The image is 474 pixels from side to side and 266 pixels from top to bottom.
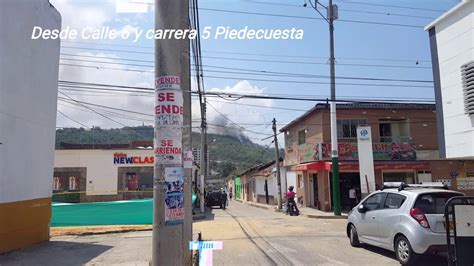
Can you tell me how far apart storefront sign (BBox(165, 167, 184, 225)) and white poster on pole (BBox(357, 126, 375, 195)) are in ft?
53.4

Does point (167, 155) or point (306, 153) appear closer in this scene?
point (167, 155)

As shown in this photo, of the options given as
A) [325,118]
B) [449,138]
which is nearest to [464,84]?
[449,138]

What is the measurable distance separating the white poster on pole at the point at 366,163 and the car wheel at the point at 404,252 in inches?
412

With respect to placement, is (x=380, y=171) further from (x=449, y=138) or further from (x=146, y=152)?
(x=146, y=152)

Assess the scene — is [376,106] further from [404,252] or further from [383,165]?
[404,252]

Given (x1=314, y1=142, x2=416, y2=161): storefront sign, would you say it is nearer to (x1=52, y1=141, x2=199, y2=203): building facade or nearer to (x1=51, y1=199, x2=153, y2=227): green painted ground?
(x1=51, y1=199, x2=153, y2=227): green painted ground

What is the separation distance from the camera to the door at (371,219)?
10.2m

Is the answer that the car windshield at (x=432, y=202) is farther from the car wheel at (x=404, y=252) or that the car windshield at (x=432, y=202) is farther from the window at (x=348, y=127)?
the window at (x=348, y=127)

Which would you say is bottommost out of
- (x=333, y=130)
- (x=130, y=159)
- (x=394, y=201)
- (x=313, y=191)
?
(x=313, y=191)

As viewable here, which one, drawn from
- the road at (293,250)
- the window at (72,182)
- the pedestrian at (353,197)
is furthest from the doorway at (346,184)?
the window at (72,182)

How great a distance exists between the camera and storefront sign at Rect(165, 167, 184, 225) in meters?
4.38

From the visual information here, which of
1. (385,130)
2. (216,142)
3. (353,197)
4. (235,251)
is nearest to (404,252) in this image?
(235,251)

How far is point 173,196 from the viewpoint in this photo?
4.43 meters

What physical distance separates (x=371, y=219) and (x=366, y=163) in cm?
994
